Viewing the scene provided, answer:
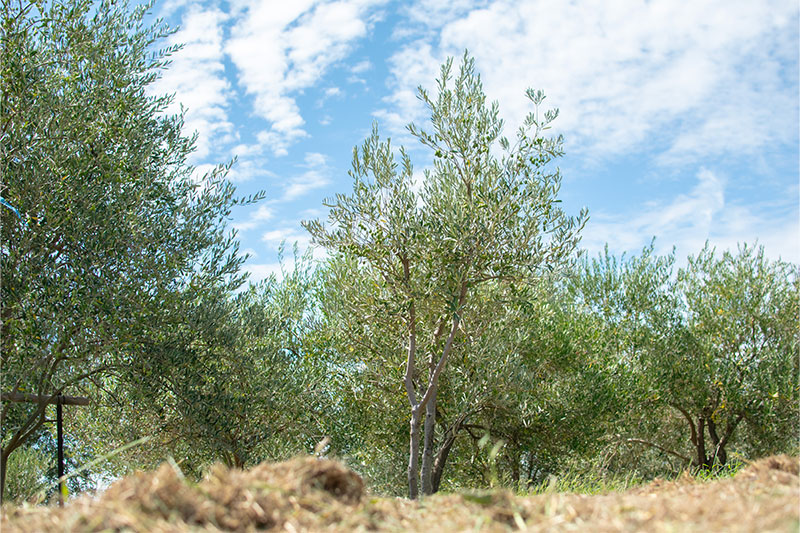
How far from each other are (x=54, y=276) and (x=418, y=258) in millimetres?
5706

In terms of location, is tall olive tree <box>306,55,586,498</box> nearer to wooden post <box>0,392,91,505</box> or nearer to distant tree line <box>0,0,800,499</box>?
distant tree line <box>0,0,800,499</box>

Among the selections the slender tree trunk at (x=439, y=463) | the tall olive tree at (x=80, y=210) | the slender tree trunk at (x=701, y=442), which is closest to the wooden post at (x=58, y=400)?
the tall olive tree at (x=80, y=210)

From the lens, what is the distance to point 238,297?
12172mm

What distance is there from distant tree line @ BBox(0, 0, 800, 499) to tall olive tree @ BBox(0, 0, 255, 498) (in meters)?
0.03

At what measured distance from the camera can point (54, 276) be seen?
942 cm

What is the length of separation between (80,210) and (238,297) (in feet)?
11.5

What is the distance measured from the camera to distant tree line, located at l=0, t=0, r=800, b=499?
9.48 m

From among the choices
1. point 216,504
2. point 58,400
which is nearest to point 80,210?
point 58,400

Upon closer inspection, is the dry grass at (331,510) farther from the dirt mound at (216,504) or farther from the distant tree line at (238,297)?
the distant tree line at (238,297)

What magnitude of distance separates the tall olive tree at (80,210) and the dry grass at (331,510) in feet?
22.6

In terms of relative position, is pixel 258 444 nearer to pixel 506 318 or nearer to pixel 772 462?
pixel 506 318

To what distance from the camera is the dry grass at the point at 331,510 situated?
2381 mm

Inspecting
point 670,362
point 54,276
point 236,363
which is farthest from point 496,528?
point 670,362

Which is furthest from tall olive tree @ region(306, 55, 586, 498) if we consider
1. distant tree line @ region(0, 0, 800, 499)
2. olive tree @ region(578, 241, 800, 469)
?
olive tree @ region(578, 241, 800, 469)
